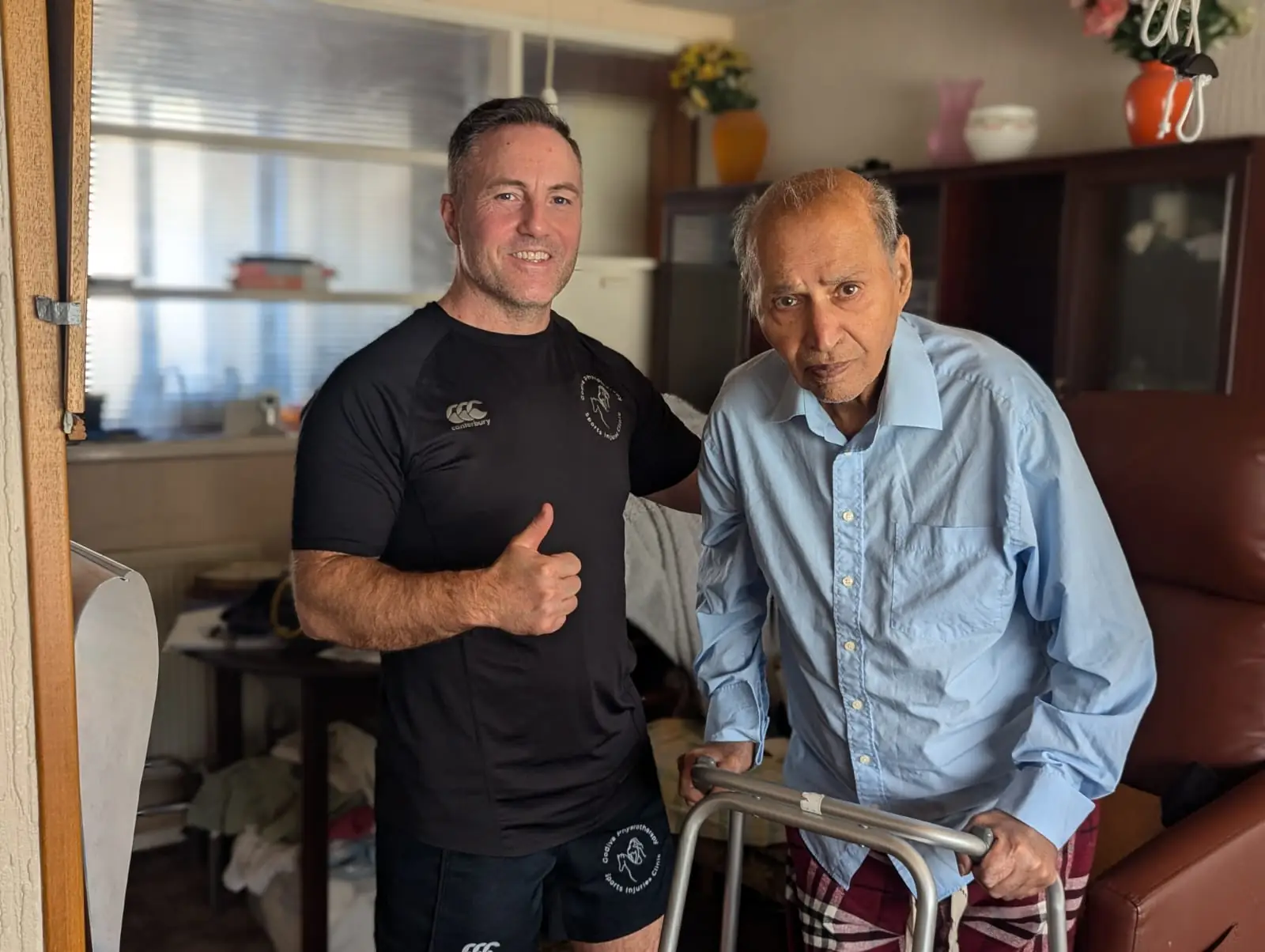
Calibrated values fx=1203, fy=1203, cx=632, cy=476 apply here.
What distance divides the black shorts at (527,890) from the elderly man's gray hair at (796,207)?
73 centimetres

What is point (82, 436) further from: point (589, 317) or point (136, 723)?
point (589, 317)

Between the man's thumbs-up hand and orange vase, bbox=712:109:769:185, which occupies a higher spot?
orange vase, bbox=712:109:769:185

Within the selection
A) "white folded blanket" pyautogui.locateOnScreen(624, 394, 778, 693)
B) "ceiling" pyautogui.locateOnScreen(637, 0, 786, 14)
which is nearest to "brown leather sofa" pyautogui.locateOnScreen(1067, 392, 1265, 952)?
"white folded blanket" pyautogui.locateOnScreen(624, 394, 778, 693)

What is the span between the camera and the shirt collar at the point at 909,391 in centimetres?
128

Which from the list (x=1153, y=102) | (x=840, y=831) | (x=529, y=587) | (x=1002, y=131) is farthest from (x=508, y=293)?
(x=1002, y=131)

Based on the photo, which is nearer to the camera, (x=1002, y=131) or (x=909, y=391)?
(x=909, y=391)

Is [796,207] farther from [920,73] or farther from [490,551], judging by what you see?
[920,73]

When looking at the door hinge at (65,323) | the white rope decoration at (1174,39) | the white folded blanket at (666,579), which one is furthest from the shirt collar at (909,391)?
the white rope decoration at (1174,39)

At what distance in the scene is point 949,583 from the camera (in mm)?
1305

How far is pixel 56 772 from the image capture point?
37.9 inches

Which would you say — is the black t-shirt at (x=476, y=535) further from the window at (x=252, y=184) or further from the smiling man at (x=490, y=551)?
the window at (x=252, y=184)

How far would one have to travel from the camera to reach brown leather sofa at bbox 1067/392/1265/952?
5.48 feet

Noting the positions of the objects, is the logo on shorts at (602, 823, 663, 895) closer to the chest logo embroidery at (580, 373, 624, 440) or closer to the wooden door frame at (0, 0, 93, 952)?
the chest logo embroidery at (580, 373, 624, 440)

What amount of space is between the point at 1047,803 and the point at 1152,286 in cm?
226
